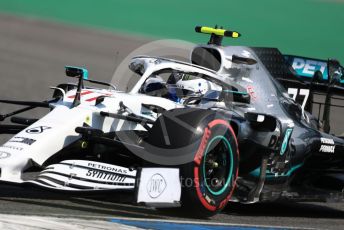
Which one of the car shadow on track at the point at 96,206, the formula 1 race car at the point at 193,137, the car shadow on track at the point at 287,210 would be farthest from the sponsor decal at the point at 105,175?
the car shadow on track at the point at 287,210

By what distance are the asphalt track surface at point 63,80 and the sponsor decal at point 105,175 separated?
150 mm

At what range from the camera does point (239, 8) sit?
1642 cm

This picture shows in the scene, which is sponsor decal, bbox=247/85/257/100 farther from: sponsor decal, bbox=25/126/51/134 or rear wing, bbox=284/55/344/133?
sponsor decal, bbox=25/126/51/134

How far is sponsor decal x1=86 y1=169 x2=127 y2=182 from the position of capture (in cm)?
784

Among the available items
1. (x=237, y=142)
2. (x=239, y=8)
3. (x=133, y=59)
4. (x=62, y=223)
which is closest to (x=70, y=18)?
(x=239, y=8)

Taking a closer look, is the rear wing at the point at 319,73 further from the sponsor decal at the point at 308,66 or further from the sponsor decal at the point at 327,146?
the sponsor decal at the point at 327,146

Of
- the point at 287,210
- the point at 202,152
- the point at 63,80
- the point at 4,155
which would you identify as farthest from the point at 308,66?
the point at 63,80

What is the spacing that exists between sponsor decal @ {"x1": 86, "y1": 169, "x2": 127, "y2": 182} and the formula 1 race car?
0.03 ft

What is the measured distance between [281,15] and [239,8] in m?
0.88

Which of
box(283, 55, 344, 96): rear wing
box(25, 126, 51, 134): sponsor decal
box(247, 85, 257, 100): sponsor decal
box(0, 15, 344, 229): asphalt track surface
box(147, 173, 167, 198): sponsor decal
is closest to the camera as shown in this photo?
box(147, 173, 167, 198): sponsor decal

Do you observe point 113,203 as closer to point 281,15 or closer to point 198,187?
point 198,187

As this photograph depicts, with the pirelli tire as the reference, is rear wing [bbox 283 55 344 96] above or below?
above

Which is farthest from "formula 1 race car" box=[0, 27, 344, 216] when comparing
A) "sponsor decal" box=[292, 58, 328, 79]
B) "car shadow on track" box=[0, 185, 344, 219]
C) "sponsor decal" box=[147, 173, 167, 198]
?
"sponsor decal" box=[292, 58, 328, 79]

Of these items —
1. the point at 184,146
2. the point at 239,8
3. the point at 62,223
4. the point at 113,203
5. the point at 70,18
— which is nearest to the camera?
the point at 62,223
